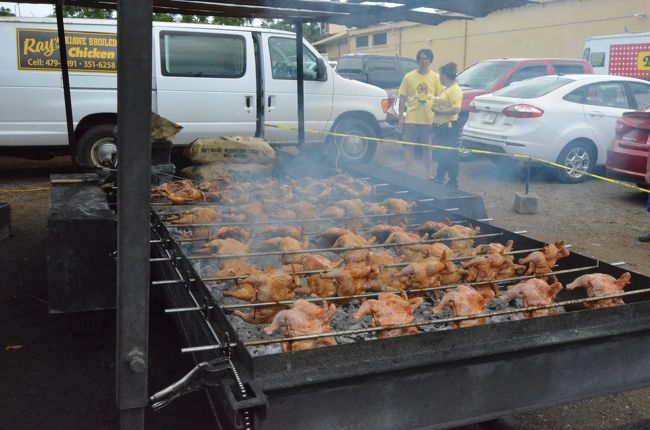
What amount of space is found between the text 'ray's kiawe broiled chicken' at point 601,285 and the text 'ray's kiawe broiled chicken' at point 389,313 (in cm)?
92

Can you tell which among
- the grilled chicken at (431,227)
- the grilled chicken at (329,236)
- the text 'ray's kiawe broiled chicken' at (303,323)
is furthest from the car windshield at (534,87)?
the text 'ray's kiawe broiled chicken' at (303,323)

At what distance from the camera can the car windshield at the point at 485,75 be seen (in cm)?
1297

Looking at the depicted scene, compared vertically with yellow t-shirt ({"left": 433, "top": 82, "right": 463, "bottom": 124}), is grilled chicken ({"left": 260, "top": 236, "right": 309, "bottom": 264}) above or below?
below

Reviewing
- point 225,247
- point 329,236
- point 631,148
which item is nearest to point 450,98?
point 631,148

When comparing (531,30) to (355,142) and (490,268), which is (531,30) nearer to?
(355,142)

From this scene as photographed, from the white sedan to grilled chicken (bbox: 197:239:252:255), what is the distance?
791cm

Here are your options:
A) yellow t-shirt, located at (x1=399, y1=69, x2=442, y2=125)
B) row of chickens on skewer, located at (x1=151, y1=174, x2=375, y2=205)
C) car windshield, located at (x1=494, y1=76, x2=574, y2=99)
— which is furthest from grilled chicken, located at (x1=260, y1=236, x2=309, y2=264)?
car windshield, located at (x1=494, y1=76, x2=574, y2=99)

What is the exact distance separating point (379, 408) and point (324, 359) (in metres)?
0.30

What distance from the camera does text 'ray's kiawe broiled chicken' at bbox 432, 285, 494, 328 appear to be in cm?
283

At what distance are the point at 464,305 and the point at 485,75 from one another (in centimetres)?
1139

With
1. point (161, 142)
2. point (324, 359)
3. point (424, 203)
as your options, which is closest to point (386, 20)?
point (424, 203)

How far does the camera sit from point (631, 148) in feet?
29.6

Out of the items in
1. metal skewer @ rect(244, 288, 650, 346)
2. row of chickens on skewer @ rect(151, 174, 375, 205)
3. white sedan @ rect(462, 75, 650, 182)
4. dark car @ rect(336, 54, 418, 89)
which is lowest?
→ metal skewer @ rect(244, 288, 650, 346)

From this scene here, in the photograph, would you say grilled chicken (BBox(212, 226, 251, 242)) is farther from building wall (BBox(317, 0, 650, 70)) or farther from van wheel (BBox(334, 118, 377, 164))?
building wall (BBox(317, 0, 650, 70))
